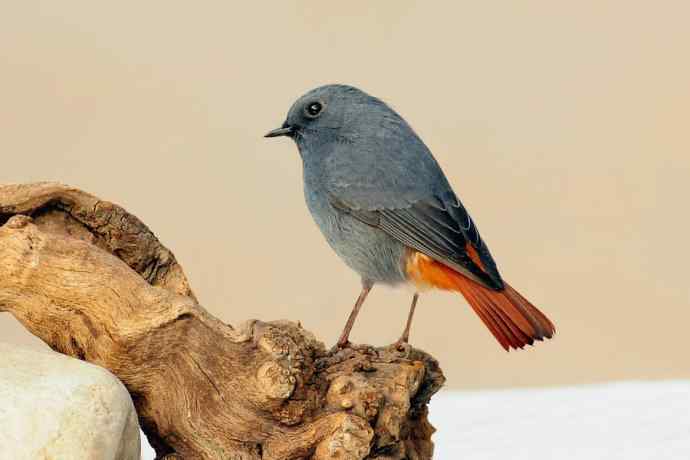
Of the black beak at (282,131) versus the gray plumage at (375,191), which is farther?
the black beak at (282,131)

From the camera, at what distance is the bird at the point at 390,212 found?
12.8 feet

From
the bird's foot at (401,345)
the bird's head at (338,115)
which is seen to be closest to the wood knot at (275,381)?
the bird's foot at (401,345)

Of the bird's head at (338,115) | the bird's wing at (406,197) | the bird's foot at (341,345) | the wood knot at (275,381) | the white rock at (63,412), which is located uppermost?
the bird's head at (338,115)

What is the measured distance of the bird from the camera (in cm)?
389

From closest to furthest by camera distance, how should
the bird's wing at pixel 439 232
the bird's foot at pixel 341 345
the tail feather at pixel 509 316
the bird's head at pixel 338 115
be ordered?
the tail feather at pixel 509 316
the bird's wing at pixel 439 232
the bird's foot at pixel 341 345
the bird's head at pixel 338 115

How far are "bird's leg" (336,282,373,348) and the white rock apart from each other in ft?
2.93

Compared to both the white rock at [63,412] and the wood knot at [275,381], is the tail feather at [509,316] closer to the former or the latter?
the wood knot at [275,381]

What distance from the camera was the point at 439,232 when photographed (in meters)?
3.97

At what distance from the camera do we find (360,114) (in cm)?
429

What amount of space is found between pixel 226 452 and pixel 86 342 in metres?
0.64

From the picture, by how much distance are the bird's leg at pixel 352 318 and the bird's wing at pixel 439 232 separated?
289mm

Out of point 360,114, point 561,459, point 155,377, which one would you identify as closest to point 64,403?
point 155,377

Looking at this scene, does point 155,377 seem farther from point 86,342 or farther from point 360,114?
point 360,114

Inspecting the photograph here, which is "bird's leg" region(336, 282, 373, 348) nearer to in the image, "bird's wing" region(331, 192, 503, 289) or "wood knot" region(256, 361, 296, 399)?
"bird's wing" region(331, 192, 503, 289)
